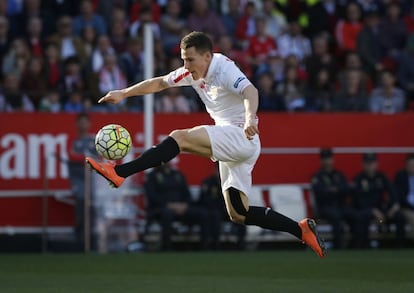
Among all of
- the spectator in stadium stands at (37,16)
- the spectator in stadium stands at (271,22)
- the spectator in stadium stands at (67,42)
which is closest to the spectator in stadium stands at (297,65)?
the spectator in stadium stands at (271,22)

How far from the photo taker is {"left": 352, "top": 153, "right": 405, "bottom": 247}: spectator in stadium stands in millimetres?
17906

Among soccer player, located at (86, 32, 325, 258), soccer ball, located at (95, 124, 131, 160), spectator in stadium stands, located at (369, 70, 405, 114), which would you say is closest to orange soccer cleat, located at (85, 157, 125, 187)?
soccer player, located at (86, 32, 325, 258)

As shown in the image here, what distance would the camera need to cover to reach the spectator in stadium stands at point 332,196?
58.3ft

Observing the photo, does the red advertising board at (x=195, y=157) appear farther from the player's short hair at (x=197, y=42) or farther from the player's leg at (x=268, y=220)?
the player's short hair at (x=197, y=42)

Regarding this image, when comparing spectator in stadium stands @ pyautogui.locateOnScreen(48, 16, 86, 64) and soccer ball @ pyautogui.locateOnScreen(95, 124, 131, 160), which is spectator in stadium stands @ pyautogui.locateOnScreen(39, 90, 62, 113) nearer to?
spectator in stadium stands @ pyautogui.locateOnScreen(48, 16, 86, 64)

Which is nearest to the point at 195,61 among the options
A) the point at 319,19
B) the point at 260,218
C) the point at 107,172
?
the point at 107,172

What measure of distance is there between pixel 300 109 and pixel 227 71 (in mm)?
8031

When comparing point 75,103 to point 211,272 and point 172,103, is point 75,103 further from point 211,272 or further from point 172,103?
point 211,272

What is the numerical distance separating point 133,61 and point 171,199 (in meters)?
2.55

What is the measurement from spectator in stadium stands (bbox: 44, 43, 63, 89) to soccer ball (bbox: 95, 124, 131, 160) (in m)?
7.13

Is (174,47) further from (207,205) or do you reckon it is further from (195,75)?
(195,75)

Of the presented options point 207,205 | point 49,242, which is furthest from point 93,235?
point 207,205

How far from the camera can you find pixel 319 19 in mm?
20625

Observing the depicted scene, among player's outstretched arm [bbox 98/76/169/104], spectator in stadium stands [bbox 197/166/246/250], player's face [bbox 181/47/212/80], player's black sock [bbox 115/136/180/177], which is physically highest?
player's face [bbox 181/47/212/80]
